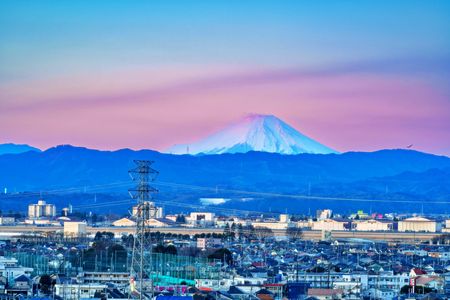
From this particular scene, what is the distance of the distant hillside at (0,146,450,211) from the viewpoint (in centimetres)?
14125

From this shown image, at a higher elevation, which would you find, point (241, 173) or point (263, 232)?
point (241, 173)

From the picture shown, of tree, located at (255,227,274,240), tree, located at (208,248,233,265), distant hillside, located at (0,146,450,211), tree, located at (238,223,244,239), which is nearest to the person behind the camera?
tree, located at (208,248,233,265)

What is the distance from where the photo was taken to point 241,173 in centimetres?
16650

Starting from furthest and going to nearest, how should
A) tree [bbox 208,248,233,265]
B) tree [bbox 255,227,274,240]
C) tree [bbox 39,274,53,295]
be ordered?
tree [bbox 255,227,274,240], tree [bbox 208,248,233,265], tree [bbox 39,274,53,295]

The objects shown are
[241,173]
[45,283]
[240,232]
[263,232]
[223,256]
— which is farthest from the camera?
[241,173]

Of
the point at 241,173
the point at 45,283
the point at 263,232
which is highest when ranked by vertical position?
the point at 241,173

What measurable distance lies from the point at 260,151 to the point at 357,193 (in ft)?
Answer: 173

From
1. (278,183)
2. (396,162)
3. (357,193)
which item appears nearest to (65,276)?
(357,193)

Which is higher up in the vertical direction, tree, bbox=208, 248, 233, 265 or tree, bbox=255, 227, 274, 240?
tree, bbox=255, 227, 274, 240

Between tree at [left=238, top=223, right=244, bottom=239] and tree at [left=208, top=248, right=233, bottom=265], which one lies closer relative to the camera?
tree at [left=208, top=248, right=233, bottom=265]

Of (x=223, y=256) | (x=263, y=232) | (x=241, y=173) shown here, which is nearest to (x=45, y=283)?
(x=223, y=256)

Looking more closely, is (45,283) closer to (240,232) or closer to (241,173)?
(240,232)

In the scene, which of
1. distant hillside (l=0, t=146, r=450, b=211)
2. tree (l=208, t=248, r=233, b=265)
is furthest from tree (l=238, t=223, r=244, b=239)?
distant hillside (l=0, t=146, r=450, b=211)

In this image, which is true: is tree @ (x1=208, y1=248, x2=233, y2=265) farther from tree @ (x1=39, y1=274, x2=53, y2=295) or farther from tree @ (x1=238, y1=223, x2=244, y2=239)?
tree @ (x1=238, y1=223, x2=244, y2=239)
